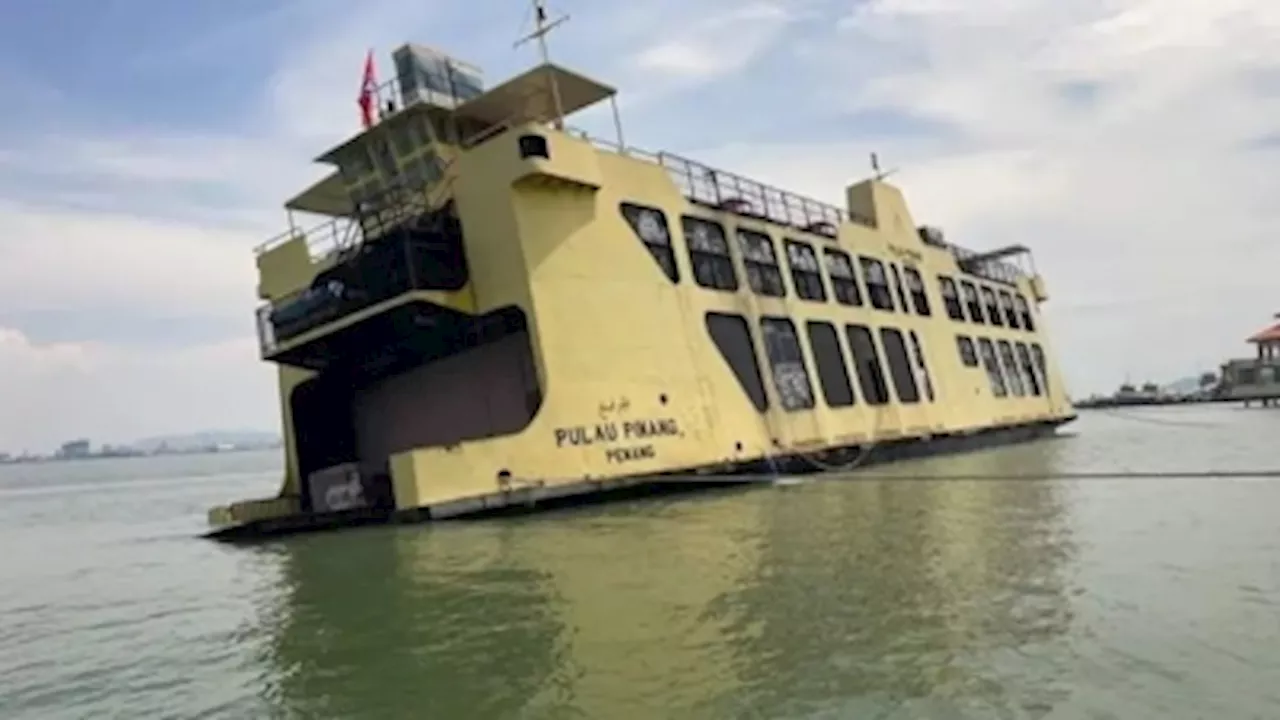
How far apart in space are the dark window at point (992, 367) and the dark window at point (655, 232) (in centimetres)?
1787

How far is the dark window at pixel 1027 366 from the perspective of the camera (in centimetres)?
3906

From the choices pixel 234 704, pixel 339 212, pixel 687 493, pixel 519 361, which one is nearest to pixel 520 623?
pixel 234 704

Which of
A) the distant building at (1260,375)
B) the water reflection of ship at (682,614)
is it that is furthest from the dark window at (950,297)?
the distant building at (1260,375)

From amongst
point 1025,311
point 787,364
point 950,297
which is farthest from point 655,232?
point 1025,311

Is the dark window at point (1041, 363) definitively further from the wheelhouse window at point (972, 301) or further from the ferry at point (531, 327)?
the ferry at point (531, 327)

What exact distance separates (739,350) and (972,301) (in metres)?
17.2

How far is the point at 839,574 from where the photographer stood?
31.8 feet

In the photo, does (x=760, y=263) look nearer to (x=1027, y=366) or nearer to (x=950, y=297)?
(x=950, y=297)

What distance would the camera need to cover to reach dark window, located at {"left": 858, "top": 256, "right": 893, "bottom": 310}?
29.0 metres

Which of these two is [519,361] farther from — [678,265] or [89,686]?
[89,686]

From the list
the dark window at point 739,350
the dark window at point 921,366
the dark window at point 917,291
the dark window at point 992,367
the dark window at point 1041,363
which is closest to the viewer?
the dark window at point 739,350

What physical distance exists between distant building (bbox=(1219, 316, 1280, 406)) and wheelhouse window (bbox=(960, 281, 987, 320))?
1265 inches

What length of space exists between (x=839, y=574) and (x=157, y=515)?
30482mm

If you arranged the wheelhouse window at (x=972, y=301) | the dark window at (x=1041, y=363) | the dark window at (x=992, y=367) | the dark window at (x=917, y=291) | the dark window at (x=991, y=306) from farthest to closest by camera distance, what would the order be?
the dark window at (x=1041, y=363)
the dark window at (x=991, y=306)
the wheelhouse window at (x=972, y=301)
the dark window at (x=992, y=367)
the dark window at (x=917, y=291)
